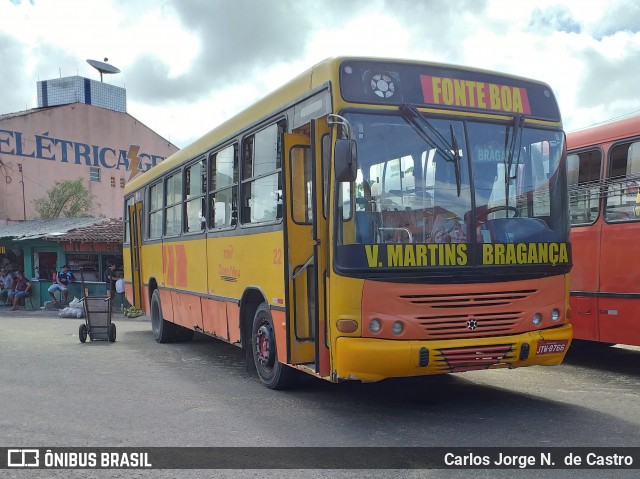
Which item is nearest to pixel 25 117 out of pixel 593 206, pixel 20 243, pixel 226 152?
pixel 20 243

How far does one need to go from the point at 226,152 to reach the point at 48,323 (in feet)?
39.8

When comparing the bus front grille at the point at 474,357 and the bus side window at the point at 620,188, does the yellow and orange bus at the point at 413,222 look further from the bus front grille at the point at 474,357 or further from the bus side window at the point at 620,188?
the bus side window at the point at 620,188

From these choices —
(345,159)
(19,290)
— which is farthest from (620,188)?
(19,290)

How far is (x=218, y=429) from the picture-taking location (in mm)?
6285

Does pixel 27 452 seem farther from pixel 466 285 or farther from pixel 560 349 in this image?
pixel 560 349

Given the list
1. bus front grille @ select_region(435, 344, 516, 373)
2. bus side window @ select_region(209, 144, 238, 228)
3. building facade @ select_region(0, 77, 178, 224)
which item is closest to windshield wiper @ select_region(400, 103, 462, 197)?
bus front grille @ select_region(435, 344, 516, 373)

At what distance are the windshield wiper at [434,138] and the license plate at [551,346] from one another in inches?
62.6

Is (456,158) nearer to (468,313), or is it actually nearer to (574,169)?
(468,313)

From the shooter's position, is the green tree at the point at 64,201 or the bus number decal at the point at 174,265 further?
the green tree at the point at 64,201

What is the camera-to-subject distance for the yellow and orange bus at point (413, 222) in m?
6.12

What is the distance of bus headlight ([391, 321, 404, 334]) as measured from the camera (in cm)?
611

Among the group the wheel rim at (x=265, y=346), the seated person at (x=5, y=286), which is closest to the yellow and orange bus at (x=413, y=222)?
the wheel rim at (x=265, y=346)

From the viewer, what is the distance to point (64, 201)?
126 feet

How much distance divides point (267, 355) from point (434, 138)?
3.10 m
